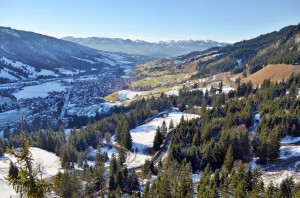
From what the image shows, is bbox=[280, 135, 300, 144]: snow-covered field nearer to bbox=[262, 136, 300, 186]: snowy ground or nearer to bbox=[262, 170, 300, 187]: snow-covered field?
bbox=[262, 136, 300, 186]: snowy ground

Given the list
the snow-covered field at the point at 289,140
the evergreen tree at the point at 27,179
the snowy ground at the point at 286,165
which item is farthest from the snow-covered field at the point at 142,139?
the evergreen tree at the point at 27,179

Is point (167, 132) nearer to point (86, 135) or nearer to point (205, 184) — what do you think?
point (86, 135)

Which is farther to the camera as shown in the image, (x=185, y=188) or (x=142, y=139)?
(x=142, y=139)

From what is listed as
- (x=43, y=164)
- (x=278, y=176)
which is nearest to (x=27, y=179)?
(x=278, y=176)

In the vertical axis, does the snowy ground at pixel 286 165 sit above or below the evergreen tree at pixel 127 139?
above

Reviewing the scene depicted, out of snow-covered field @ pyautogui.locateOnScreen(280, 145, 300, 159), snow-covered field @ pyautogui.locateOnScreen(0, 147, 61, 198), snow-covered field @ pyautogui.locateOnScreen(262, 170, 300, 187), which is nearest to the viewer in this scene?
snow-covered field @ pyautogui.locateOnScreen(262, 170, 300, 187)

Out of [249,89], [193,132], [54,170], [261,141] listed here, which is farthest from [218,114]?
[54,170]

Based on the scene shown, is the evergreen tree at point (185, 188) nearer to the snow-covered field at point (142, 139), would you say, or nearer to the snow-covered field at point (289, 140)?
the snow-covered field at point (142, 139)

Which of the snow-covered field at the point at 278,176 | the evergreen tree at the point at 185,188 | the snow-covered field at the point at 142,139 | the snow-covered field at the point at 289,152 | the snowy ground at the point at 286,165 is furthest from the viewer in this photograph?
the snow-covered field at the point at 142,139

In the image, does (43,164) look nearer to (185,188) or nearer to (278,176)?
(185,188)

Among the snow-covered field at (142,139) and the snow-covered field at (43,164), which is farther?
the snow-covered field at (142,139)

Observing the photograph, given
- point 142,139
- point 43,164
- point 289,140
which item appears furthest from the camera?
point 142,139

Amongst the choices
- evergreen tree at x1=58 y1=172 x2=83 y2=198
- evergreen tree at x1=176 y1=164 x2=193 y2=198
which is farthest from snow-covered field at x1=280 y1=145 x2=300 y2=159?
evergreen tree at x1=58 y1=172 x2=83 y2=198

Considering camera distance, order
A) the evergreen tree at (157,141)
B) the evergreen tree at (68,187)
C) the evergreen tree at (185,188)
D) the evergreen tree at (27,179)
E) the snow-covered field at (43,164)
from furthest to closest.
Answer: the evergreen tree at (157,141) < the snow-covered field at (43,164) < the evergreen tree at (68,187) < the evergreen tree at (185,188) < the evergreen tree at (27,179)
